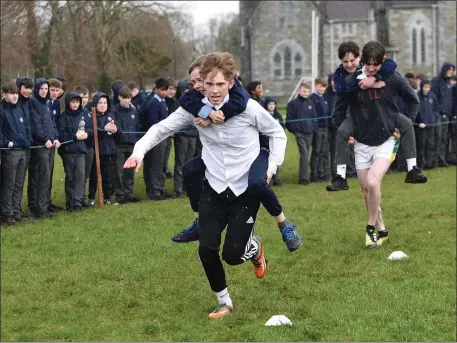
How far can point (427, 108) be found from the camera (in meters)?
20.0

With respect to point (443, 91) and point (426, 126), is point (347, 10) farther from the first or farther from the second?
point (426, 126)

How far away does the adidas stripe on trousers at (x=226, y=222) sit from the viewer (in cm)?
757

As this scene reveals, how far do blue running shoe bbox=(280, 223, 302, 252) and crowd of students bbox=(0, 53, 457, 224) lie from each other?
7.67ft

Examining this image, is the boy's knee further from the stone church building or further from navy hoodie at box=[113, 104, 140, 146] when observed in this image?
the stone church building

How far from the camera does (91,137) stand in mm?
14648

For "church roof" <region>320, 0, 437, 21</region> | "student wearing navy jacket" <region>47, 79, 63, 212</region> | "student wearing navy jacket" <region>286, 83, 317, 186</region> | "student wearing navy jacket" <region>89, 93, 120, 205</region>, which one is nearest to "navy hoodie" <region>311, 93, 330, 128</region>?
"student wearing navy jacket" <region>286, 83, 317, 186</region>

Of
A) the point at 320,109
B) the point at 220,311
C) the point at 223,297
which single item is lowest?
the point at 220,311

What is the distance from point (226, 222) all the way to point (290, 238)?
64cm

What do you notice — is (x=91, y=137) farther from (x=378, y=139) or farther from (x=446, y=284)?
(x=446, y=284)

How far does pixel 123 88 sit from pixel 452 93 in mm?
9502

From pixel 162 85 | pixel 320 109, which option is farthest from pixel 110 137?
pixel 320 109

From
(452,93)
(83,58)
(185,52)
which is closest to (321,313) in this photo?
(452,93)

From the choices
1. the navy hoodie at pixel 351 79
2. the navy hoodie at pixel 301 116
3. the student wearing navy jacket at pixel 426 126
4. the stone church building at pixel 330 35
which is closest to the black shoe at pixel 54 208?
the navy hoodie at pixel 301 116

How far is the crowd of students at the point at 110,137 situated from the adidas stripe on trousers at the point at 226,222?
2751 millimetres
